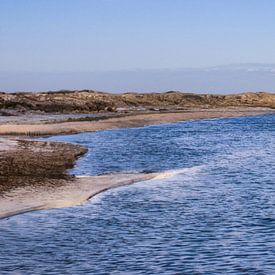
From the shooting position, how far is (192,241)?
1390cm

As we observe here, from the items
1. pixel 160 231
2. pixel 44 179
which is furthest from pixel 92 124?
pixel 160 231

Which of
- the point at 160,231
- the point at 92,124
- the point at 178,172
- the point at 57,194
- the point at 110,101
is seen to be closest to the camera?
the point at 160,231

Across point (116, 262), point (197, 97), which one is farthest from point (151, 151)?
point (197, 97)

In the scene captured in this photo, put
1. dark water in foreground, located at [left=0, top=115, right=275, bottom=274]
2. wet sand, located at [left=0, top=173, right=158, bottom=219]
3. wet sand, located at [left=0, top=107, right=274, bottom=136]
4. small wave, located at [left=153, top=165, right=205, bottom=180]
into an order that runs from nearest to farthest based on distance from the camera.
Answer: dark water in foreground, located at [left=0, top=115, right=275, bottom=274], wet sand, located at [left=0, top=173, right=158, bottom=219], small wave, located at [left=153, top=165, right=205, bottom=180], wet sand, located at [left=0, top=107, right=274, bottom=136]

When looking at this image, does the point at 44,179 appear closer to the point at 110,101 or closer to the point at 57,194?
the point at 57,194

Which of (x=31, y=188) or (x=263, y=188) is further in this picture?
(x=263, y=188)

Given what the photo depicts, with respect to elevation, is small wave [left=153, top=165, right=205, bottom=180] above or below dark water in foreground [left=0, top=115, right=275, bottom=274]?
above

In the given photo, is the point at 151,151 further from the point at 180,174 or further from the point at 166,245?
the point at 166,245

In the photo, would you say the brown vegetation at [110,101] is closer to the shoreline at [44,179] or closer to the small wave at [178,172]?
the shoreline at [44,179]

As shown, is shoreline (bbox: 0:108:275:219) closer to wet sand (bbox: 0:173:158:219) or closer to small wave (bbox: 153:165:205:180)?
wet sand (bbox: 0:173:158:219)

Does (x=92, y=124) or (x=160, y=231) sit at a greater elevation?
(x=92, y=124)

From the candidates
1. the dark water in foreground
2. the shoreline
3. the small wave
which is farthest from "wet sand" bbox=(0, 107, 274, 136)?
the dark water in foreground

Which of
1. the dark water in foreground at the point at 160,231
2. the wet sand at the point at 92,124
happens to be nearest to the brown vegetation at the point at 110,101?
the wet sand at the point at 92,124

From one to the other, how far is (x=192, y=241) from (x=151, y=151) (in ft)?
78.2
